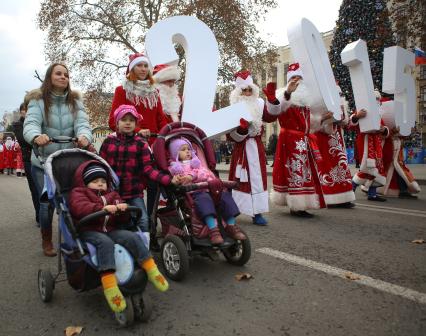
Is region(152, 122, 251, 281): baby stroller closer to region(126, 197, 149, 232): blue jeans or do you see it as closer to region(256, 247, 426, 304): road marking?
region(126, 197, 149, 232): blue jeans

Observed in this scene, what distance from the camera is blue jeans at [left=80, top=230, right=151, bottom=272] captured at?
2482mm

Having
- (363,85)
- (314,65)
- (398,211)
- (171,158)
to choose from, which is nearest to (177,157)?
(171,158)

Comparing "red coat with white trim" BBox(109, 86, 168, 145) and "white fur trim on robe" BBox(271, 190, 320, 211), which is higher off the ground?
"red coat with white trim" BBox(109, 86, 168, 145)

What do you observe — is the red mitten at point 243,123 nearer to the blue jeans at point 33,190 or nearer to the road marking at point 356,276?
the road marking at point 356,276

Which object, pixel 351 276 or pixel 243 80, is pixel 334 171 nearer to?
pixel 243 80

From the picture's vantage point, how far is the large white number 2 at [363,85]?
290 inches

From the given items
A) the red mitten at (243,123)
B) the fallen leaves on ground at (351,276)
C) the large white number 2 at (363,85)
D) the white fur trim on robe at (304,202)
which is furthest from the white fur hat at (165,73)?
the large white number 2 at (363,85)

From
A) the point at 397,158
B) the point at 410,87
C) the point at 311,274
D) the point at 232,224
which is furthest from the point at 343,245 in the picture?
the point at 410,87

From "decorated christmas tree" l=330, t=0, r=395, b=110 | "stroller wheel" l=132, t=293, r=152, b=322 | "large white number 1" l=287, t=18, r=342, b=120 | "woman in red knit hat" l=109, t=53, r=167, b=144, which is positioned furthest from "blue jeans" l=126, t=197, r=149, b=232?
"decorated christmas tree" l=330, t=0, r=395, b=110

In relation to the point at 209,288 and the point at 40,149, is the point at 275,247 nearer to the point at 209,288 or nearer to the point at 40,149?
the point at 209,288

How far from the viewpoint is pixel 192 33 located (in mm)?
5617

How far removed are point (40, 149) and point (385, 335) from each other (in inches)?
130

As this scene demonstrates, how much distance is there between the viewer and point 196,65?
17.9 feet

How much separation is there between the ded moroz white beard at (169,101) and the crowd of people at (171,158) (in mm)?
13
